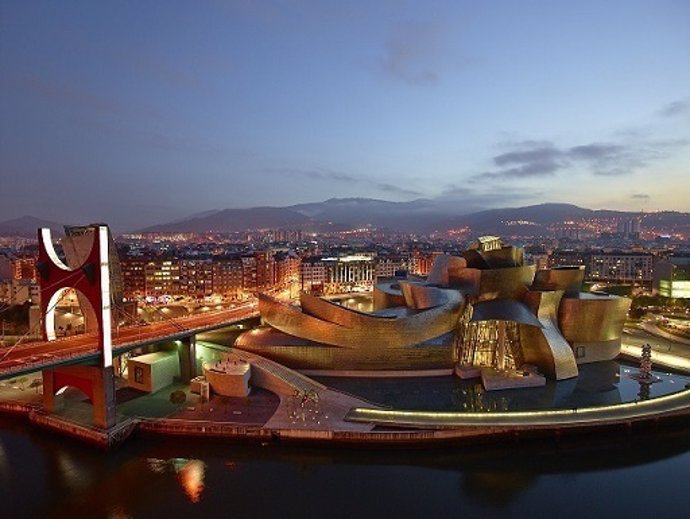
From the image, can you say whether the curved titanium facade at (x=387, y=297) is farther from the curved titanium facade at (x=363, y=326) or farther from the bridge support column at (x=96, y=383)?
the bridge support column at (x=96, y=383)

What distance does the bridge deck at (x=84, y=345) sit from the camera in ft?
84.5

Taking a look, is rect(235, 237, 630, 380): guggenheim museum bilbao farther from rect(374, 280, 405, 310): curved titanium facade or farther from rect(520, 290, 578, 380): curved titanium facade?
rect(374, 280, 405, 310): curved titanium facade

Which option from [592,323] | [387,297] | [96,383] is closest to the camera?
[96,383]

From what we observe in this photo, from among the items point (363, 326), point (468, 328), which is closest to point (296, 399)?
point (363, 326)

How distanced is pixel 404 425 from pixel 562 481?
7.69 meters

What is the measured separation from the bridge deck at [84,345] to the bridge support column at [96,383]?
102cm

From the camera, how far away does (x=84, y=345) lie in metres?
29.9

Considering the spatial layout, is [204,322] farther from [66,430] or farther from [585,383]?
[585,383]

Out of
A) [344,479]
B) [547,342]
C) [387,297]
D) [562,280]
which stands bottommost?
[344,479]

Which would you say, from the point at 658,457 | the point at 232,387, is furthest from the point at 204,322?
the point at 658,457

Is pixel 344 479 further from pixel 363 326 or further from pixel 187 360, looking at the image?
pixel 187 360

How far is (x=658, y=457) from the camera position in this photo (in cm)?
2566

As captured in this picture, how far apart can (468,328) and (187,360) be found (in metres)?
19.9

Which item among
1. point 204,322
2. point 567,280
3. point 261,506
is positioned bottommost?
point 261,506
